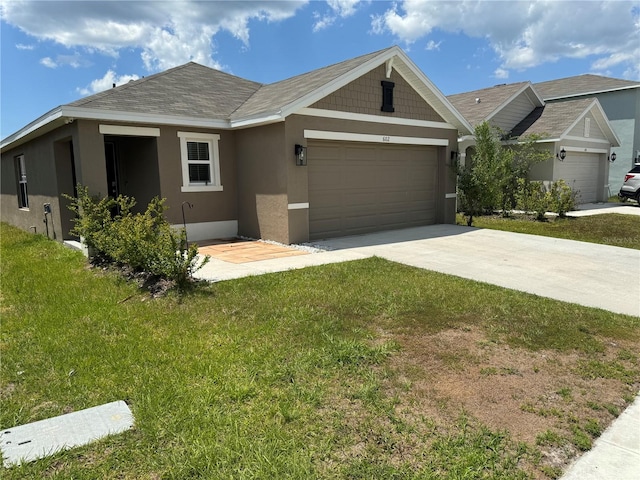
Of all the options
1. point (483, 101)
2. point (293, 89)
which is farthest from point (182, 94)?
point (483, 101)

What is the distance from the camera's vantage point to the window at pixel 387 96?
1128 centimetres

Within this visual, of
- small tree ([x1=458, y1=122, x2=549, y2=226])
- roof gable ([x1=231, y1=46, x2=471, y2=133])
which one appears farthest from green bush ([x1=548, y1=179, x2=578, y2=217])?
roof gable ([x1=231, y1=46, x2=471, y2=133])

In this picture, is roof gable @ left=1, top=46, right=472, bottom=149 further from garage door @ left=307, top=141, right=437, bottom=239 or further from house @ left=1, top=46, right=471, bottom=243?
garage door @ left=307, top=141, right=437, bottom=239

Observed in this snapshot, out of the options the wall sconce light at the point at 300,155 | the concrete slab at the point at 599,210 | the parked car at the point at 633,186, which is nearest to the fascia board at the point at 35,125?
the wall sconce light at the point at 300,155

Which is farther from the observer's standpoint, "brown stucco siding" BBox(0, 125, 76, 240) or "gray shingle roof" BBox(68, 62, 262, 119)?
"brown stucco siding" BBox(0, 125, 76, 240)

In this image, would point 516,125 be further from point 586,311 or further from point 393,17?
point 586,311

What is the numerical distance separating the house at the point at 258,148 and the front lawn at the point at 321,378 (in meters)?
4.15

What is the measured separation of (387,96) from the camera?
11.4 metres

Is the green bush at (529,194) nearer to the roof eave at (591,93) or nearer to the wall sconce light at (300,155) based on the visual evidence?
the wall sconce light at (300,155)

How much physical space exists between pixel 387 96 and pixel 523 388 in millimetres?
9257

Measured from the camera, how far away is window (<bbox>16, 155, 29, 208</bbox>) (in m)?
14.3

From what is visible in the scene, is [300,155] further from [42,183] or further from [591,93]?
[591,93]

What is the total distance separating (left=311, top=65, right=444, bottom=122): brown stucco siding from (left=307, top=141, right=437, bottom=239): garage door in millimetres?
855

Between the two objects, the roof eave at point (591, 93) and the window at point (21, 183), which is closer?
the window at point (21, 183)
